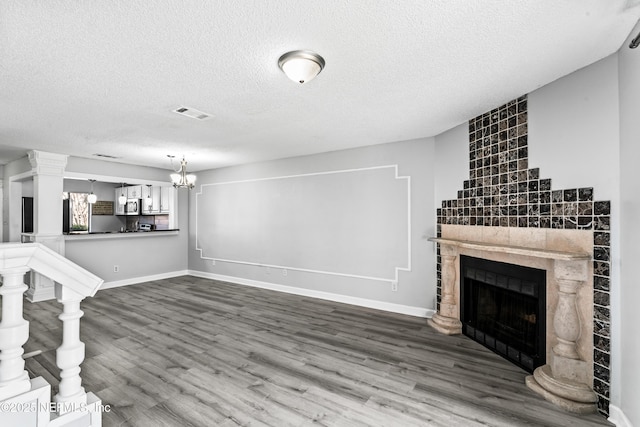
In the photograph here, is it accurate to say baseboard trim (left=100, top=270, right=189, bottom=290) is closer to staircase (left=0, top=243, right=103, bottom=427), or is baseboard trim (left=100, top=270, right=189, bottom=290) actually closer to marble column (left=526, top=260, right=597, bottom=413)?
staircase (left=0, top=243, right=103, bottom=427)

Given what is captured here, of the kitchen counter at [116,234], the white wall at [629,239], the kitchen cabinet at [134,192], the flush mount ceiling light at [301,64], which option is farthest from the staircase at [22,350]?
the kitchen cabinet at [134,192]

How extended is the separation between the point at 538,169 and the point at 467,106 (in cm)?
90

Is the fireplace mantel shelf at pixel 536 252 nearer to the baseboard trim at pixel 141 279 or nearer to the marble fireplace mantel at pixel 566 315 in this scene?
the marble fireplace mantel at pixel 566 315

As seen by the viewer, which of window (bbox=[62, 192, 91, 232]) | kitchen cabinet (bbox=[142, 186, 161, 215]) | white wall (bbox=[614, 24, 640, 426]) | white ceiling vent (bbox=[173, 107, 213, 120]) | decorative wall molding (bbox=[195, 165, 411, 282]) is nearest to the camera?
white wall (bbox=[614, 24, 640, 426])

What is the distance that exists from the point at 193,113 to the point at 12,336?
2363 mm

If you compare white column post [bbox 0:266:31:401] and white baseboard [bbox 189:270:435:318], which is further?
white baseboard [bbox 189:270:435:318]

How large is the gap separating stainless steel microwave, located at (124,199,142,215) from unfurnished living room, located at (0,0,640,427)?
3.35 metres

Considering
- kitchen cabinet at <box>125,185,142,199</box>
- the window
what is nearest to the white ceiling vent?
kitchen cabinet at <box>125,185,142,199</box>

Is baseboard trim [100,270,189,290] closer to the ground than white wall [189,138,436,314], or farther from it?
closer to the ground

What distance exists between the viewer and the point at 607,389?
6.61ft

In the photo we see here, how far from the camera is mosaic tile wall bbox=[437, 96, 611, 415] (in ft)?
6.77

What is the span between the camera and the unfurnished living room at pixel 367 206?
1.65 m

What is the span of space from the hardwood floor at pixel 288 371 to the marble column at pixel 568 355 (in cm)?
10

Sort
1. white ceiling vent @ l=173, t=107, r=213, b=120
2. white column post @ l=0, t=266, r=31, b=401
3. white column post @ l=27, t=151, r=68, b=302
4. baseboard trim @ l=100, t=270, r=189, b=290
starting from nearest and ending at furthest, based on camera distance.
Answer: white column post @ l=0, t=266, r=31, b=401 < white ceiling vent @ l=173, t=107, r=213, b=120 < white column post @ l=27, t=151, r=68, b=302 < baseboard trim @ l=100, t=270, r=189, b=290
